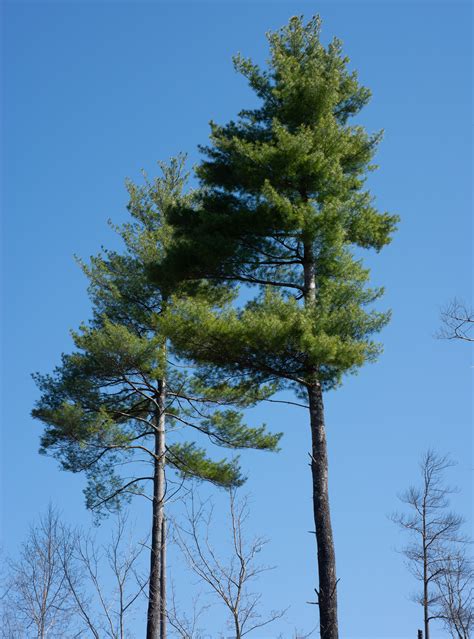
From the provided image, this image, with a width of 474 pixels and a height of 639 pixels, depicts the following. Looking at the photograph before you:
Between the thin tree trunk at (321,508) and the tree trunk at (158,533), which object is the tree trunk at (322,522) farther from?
the tree trunk at (158,533)

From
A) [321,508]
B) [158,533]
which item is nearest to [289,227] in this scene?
[321,508]

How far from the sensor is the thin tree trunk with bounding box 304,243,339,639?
1123 cm

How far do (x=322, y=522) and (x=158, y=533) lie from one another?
6979mm

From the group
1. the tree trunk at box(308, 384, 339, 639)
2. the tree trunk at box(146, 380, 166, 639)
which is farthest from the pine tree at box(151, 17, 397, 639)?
the tree trunk at box(146, 380, 166, 639)

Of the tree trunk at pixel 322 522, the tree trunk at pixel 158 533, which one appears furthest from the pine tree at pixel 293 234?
the tree trunk at pixel 158 533

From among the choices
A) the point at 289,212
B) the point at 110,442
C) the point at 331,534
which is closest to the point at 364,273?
the point at 289,212

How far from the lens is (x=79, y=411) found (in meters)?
18.7

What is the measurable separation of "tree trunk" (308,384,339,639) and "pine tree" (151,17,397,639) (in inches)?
0.7

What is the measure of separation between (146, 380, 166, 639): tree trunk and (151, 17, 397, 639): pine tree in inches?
224

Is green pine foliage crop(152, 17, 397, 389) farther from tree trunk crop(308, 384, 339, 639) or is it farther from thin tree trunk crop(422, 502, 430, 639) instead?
thin tree trunk crop(422, 502, 430, 639)

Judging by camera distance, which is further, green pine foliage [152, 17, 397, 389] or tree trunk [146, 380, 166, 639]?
tree trunk [146, 380, 166, 639]

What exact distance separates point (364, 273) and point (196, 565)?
5409 mm

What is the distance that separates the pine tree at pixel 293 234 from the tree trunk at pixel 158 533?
5.68m

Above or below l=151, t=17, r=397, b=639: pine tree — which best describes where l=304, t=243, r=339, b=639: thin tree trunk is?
below
